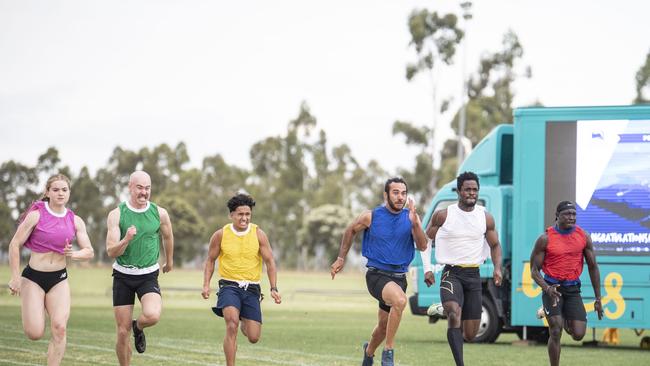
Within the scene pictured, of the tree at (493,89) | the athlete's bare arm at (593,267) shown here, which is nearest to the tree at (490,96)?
the tree at (493,89)

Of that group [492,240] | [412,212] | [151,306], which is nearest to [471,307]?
[492,240]

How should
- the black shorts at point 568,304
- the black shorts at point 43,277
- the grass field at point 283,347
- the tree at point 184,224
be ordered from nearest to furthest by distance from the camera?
1. the black shorts at point 43,277
2. the black shorts at point 568,304
3. the grass field at point 283,347
4. the tree at point 184,224

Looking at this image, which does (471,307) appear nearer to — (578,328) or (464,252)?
(464,252)

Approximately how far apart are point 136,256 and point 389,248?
8.97 ft

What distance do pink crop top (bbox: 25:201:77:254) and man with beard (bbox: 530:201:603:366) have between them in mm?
4979

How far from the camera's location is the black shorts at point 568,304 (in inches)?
534

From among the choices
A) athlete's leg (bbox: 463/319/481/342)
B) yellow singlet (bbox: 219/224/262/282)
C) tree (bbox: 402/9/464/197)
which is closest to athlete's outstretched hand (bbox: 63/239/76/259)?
yellow singlet (bbox: 219/224/262/282)

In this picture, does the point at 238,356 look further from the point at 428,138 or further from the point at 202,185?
the point at 202,185

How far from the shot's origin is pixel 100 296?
5284 centimetres

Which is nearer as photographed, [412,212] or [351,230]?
[412,212]

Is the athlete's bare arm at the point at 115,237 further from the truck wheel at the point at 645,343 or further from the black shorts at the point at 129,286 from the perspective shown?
the truck wheel at the point at 645,343

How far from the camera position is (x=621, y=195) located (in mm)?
20125

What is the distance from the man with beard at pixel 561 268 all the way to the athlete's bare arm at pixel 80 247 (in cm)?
475

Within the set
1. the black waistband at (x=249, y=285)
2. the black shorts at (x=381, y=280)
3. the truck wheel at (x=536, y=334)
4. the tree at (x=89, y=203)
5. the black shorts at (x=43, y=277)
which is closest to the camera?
the black shorts at (x=43, y=277)
